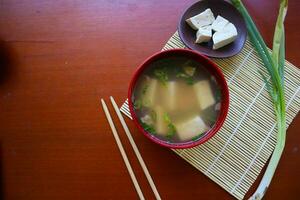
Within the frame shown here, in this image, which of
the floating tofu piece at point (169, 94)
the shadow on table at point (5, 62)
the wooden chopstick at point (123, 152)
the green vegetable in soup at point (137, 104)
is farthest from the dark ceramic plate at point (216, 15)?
the shadow on table at point (5, 62)

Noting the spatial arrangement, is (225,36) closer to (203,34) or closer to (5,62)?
(203,34)

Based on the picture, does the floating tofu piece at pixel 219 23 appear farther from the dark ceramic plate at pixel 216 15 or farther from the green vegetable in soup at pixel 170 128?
the green vegetable in soup at pixel 170 128

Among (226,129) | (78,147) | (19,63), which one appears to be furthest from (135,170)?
(19,63)

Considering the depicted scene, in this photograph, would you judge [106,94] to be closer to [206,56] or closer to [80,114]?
[80,114]

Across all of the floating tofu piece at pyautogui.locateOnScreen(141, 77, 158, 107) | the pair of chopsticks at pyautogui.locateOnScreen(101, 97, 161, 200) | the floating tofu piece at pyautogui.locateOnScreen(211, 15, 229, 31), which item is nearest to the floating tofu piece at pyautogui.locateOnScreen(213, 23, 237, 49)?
the floating tofu piece at pyautogui.locateOnScreen(211, 15, 229, 31)

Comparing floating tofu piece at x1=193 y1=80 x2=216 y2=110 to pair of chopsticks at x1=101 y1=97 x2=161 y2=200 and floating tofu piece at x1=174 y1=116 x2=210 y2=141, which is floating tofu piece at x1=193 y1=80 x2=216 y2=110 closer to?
floating tofu piece at x1=174 y1=116 x2=210 y2=141

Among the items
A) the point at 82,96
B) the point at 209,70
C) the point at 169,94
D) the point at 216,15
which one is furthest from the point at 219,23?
the point at 82,96
